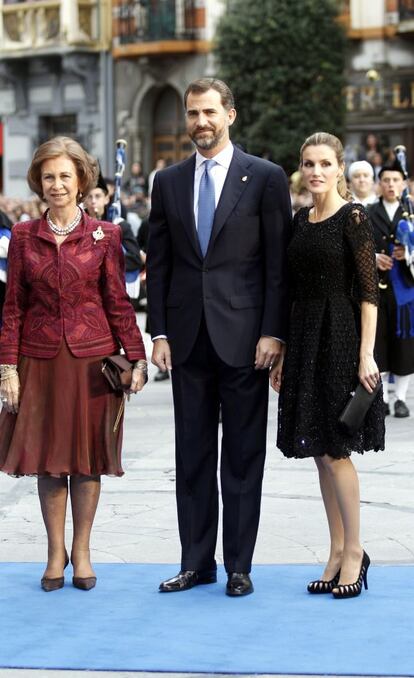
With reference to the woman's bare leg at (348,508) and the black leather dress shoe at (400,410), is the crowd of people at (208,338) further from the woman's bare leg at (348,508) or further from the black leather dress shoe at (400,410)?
the black leather dress shoe at (400,410)

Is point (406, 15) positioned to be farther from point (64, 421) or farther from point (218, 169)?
point (64, 421)

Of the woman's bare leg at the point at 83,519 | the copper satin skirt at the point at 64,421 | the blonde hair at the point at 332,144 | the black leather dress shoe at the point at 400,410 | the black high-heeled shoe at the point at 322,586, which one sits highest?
the blonde hair at the point at 332,144

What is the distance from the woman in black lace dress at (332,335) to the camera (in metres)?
6.31

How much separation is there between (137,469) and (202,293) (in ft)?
11.0

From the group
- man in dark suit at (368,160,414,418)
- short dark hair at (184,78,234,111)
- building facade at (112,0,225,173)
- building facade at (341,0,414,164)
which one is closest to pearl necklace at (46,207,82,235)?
short dark hair at (184,78,234,111)

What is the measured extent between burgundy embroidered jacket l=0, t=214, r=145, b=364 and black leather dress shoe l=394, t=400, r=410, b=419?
207 inches

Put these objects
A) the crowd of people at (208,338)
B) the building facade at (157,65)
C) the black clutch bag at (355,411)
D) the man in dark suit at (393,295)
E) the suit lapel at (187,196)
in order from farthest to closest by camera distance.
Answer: the building facade at (157,65)
the man in dark suit at (393,295)
the suit lapel at (187,196)
the crowd of people at (208,338)
the black clutch bag at (355,411)

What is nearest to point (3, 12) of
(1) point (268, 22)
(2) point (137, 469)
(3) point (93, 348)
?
(1) point (268, 22)

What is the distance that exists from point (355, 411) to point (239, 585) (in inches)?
34.7

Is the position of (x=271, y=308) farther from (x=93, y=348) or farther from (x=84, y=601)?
(x=84, y=601)

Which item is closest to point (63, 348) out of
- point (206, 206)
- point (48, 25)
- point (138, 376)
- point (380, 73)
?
point (138, 376)

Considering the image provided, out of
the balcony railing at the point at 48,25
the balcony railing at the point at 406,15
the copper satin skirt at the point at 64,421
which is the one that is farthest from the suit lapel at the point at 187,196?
the balcony railing at the point at 48,25

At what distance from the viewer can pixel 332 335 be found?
634cm

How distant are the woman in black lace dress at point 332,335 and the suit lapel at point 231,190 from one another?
258 mm
